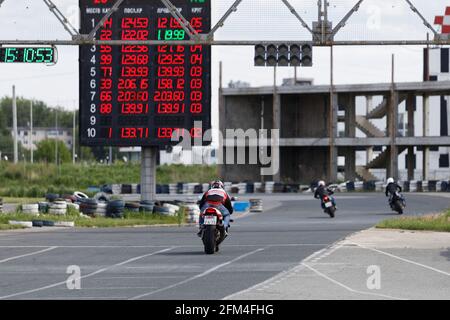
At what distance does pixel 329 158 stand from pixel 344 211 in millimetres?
32281

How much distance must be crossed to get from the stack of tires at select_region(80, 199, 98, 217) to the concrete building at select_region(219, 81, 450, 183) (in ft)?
133

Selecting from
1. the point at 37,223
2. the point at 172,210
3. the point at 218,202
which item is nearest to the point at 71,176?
the point at 172,210

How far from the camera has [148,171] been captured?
1761 inches

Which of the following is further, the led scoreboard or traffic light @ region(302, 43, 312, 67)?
the led scoreboard

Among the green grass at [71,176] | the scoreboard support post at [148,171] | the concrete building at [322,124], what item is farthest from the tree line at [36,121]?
the scoreboard support post at [148,171]

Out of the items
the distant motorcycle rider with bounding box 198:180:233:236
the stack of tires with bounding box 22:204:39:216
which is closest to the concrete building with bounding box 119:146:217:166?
the stack of tires with bounding box 22:204:39:216

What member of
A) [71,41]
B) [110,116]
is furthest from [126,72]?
[71,41]

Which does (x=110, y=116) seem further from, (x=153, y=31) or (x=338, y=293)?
(x=338, y=293)

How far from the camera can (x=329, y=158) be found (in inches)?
3206

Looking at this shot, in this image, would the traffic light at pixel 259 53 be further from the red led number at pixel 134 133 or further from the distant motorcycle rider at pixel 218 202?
the red led number at pixel 134 133

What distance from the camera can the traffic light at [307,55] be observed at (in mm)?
30859

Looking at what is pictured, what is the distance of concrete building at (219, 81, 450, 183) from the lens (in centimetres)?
7894

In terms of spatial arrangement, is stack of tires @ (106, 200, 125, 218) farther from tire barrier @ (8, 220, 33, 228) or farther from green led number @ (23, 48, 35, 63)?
green led number @ (23, 48, 35, 63)

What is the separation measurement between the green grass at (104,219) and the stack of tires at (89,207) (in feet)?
2.19
